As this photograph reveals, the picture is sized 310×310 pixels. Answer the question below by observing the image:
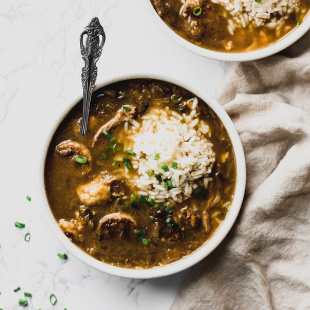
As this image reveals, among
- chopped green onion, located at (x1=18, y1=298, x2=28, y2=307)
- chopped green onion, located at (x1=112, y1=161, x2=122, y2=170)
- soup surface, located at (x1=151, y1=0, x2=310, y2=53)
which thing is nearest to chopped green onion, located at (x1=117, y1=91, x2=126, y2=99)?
chopped green onion, located at (x1=112, y1=161, x2=122, y2=170)

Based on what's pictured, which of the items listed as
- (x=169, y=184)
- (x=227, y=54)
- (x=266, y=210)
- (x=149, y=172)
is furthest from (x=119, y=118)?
(x=266, y=210)

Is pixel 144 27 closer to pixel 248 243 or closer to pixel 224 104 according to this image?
pixel 224 104

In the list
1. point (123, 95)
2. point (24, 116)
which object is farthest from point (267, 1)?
point (24, 116)

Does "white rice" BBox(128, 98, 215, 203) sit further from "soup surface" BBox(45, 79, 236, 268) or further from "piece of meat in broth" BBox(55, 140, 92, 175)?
"piece of meat in broth" BBox(55, 140, 92, 175)

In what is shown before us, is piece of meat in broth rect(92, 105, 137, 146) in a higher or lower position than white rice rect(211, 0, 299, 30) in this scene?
lower

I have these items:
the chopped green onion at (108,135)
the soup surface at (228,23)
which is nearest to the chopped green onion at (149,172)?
the chopped green onion at (108,135)

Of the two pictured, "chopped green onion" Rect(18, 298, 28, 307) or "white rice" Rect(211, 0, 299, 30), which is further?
"chopped green onion" Rect(18, 298, 28, 307)
